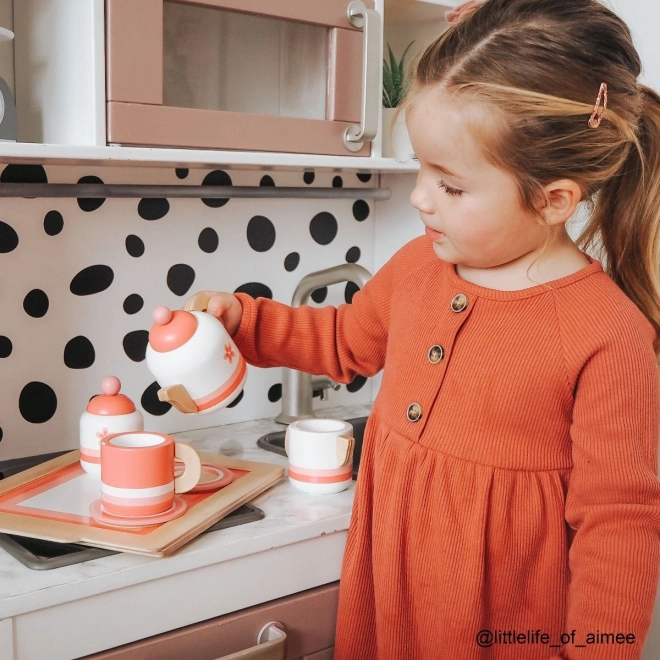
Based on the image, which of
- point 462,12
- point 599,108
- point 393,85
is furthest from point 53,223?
point 599,108

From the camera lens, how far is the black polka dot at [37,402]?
1379mm

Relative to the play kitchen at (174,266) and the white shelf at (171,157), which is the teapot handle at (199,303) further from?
the white shelf at (171,157)

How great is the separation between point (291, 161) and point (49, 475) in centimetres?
56

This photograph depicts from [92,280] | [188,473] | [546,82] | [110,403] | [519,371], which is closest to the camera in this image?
[546,82]

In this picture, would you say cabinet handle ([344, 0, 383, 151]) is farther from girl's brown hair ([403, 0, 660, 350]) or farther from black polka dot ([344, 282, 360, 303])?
black polka dot ([344, 282, 360, 303])

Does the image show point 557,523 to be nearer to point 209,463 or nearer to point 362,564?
point 362,564

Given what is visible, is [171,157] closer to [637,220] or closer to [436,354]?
[436,354]

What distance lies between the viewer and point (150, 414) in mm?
1512

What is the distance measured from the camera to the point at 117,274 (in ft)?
4.73

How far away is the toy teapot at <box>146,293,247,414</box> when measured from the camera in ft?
3.35

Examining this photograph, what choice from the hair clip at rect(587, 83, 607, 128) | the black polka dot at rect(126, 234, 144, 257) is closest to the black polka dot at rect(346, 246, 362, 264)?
the black polka dot at rect(126, 234, 144, 257)

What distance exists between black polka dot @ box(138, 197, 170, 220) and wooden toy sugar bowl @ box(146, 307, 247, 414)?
45cm

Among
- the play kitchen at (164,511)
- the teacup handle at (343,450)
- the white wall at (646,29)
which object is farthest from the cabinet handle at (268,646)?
the white wall at (646,29)

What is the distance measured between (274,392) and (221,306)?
0.53 meters
